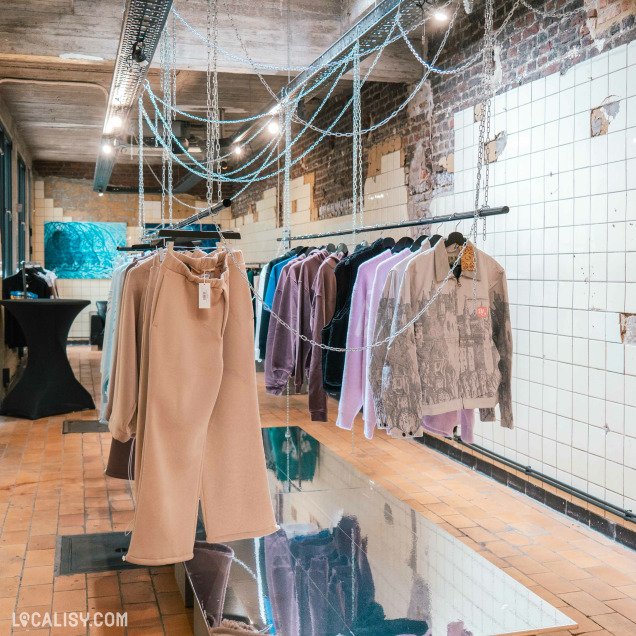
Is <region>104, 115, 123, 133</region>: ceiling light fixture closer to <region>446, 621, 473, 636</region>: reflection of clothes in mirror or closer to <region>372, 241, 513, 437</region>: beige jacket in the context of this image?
<region>372, 241, 513, 437</region>: beige jacket

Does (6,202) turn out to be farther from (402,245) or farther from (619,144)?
(619,144)

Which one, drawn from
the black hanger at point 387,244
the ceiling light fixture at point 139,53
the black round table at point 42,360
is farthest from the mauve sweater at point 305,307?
the black round table at point 42,360

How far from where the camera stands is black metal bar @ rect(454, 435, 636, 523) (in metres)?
3.76

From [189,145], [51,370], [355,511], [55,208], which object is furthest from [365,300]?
[55,208]

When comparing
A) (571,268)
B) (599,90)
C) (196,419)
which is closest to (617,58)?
(599,90)

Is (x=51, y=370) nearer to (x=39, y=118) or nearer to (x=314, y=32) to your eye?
(x=314, y=32)

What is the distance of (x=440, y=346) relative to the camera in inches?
126

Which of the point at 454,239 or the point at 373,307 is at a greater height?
the point at 454,239

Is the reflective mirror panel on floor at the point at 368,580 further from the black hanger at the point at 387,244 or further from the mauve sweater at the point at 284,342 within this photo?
the black hanger at the point at 387,244

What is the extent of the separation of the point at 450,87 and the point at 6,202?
20.5 ft

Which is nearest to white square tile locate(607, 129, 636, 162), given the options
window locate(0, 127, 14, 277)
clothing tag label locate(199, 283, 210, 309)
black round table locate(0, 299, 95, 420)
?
clothing tag label locate(199, 283, 210, 309)

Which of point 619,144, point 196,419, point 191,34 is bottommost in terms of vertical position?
point 196,419

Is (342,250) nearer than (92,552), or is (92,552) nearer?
(92,552)

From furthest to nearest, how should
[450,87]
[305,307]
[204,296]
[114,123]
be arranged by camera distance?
[114,123] → [450,87] → [305,307] → [204,296]
